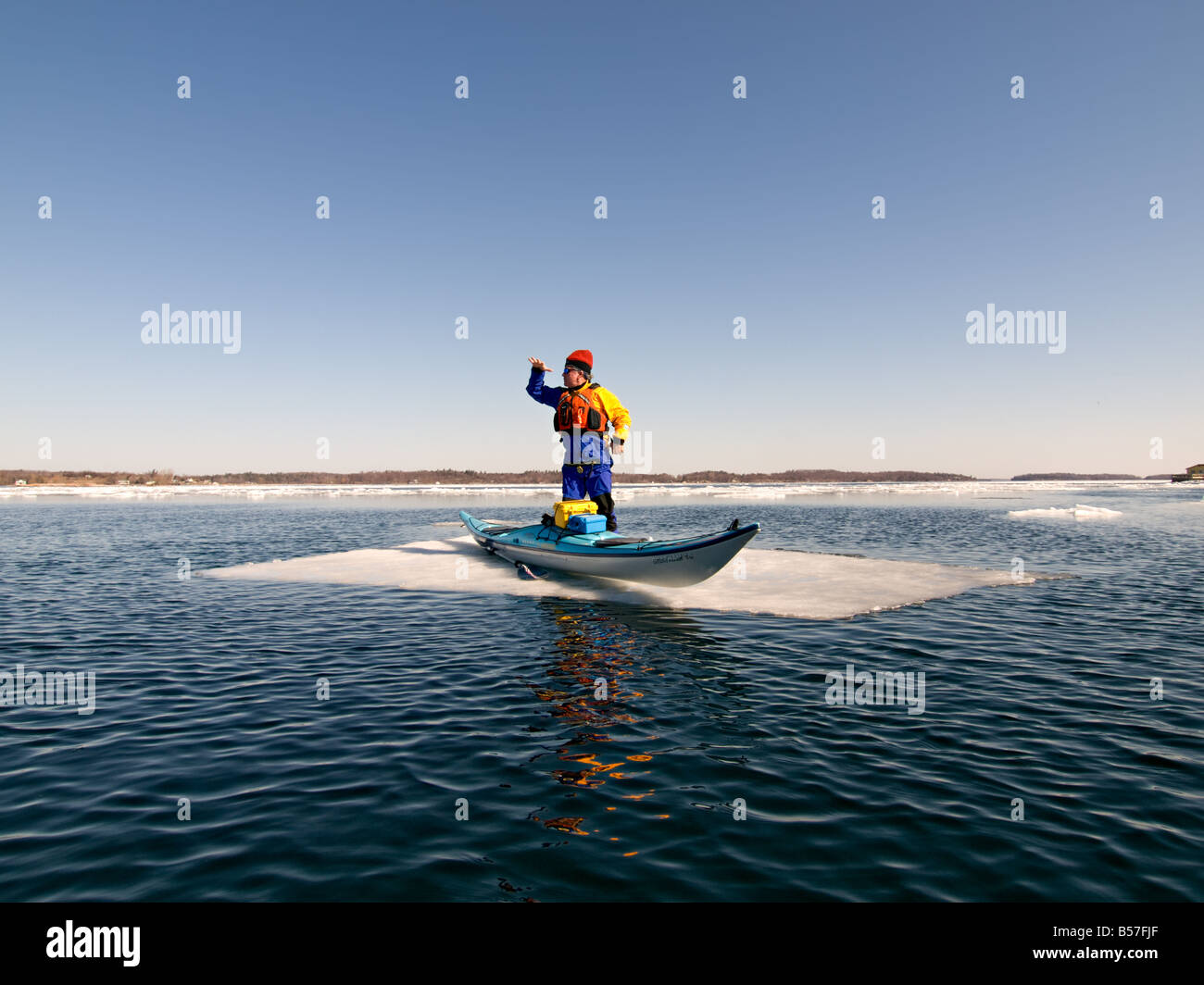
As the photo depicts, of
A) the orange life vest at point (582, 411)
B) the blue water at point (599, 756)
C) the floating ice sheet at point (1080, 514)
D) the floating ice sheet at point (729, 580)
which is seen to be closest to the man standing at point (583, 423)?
the orange life vest at point (582, 411)

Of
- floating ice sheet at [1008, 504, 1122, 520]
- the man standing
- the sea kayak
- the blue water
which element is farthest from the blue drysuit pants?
floating ice sheet at [1008, 504, 1122, 520]

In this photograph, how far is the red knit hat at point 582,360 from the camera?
14336 mm

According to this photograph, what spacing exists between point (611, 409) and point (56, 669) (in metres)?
10.8

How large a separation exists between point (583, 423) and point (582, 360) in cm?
156

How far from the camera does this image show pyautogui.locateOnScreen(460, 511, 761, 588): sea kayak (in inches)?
445

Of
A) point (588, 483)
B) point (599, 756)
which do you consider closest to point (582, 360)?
point (588, 483)

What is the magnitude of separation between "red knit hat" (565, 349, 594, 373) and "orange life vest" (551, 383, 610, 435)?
43 cm

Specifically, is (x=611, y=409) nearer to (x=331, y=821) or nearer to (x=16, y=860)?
(x=331, y=821)

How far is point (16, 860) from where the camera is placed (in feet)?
12.8

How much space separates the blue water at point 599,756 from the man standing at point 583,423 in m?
3.67

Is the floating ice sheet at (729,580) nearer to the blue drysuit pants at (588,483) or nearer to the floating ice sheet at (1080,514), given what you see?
the blue drysuit pants at (588,483)

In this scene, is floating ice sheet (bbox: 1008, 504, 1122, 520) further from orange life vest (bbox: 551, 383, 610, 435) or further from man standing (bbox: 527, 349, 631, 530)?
orange life vest (bbox: 551, 383, 610, 435)

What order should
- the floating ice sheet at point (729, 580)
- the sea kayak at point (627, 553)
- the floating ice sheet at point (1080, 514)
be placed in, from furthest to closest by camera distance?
1. the floating ice sheet at point (1080, 514)
2. the floating ice sheet at point (729, 580)
3. the sea kayak at point (627, 553)

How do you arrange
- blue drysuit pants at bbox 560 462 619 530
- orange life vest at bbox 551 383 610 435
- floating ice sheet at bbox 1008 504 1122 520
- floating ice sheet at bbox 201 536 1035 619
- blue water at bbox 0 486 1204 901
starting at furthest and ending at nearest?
1. floating ice sheet at bbox 1008 504 1122 520
2. blue drysuit pants at bbox 560 462 619 530
3. orange life vest at bbox 551 383 610 435
4. floating ice sheet at bbox 201 536 1035 619
5. blue water at bbox 0 486 1204 901
